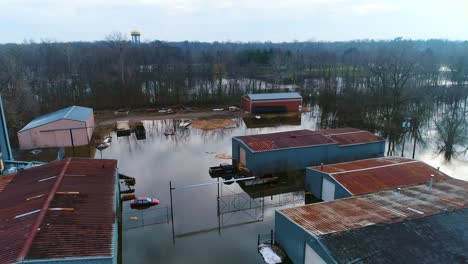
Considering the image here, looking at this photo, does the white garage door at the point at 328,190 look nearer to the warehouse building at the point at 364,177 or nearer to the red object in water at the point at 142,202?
the warehouse building at the point at 364,177

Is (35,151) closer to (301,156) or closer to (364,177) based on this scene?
(301,156)

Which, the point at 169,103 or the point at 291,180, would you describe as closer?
the point at 291,180

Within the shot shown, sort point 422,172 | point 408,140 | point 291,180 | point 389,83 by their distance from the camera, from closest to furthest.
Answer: point 422,172
point 291,180
point 408,140
point 389,83

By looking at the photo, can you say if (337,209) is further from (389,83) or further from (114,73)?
(114,73)

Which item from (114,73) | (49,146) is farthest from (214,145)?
(114,73)

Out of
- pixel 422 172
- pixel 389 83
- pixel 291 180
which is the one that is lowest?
pixel 291 180

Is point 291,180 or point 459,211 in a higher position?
point 459,211

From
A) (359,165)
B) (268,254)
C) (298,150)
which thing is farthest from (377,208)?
(298,150)
